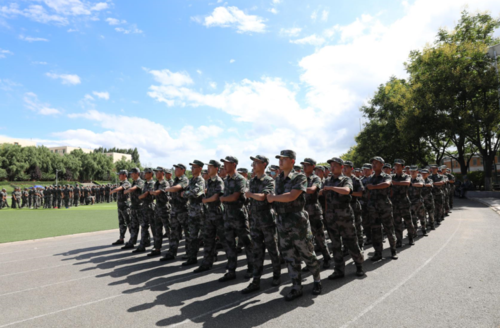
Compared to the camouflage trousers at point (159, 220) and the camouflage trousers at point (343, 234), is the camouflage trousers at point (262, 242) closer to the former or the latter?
the camouflage trousers at point (343, 234)

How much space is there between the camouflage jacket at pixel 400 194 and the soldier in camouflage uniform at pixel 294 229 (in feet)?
14.8

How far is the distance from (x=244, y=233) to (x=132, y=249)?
15.3 ft

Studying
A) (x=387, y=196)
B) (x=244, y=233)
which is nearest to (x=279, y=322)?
(x=244, y=233)

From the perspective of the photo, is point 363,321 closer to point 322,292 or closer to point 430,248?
point 322,292

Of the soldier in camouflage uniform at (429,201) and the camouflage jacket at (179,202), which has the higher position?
the camouflage jacket at (179,202)

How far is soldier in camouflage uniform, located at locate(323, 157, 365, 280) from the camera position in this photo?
5.55m

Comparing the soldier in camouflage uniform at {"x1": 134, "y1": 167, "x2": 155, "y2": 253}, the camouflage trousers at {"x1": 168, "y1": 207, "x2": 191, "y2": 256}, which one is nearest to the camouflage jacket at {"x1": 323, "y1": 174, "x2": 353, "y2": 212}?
the camouflage trousers at {"x1": 168, "y1": 207, "x2": 191, "y2": 256}

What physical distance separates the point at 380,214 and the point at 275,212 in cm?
330

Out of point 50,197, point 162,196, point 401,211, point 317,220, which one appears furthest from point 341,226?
point 50,197

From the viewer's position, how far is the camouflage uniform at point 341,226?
556cm

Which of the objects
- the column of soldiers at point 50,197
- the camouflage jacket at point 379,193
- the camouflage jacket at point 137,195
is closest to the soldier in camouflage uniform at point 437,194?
the camouflage jacket at point 379,193

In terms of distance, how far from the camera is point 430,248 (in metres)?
7.62

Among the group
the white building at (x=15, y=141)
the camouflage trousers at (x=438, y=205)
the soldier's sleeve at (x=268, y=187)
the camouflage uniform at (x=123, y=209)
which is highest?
the white building at (x=15, y=141)

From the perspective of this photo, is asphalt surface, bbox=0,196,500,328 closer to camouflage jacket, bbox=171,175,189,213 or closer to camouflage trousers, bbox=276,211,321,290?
camouflage trousers, bbox=276,211,321,290
